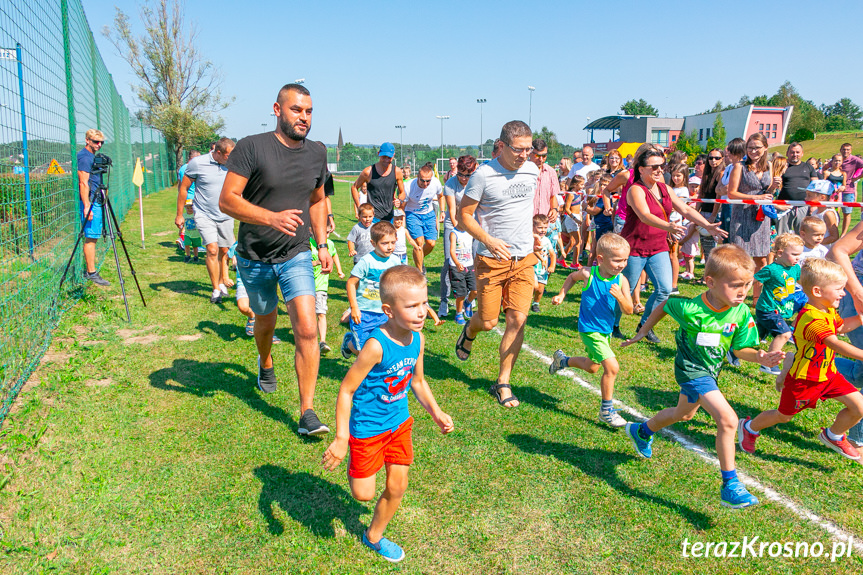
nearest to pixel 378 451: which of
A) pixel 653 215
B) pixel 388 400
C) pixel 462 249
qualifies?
pixel 388 400

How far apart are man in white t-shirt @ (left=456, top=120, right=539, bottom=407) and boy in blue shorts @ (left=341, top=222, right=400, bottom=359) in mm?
725

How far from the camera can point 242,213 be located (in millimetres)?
4203

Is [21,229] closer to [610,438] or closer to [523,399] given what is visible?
[523,399]

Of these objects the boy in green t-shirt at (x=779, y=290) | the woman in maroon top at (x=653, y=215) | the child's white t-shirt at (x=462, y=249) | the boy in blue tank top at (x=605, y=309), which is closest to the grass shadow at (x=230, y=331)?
the child's white t-shirt at (x=462, y=249)

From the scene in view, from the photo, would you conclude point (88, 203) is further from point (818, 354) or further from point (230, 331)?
point (818, 354)

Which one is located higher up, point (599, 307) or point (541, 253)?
point (541, 253)

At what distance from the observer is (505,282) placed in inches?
215

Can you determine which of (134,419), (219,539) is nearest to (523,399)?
(219,539)

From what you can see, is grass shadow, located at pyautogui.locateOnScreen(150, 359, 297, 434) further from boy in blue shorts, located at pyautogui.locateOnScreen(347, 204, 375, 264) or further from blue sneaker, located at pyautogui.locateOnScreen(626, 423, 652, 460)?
blue sneaker, located at pyautogui.locateOnScreen(626, 423, 652, 460)

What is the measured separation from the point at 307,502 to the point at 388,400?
43.7 inches

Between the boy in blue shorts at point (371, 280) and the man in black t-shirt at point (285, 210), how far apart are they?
0.67m

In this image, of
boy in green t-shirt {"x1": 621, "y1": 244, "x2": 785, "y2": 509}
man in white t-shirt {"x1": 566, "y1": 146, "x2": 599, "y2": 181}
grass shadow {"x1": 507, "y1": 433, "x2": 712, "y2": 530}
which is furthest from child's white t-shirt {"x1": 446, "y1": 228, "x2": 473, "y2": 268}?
man in white t-shirt {"x1": 566, "y1": 146, "x2": 599, "y2": 181}

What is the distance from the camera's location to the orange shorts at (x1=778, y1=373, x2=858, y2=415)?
4.08 metres

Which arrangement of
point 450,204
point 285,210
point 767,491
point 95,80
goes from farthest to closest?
point 95,80
point 450,204
point 285,210
point 767,491
